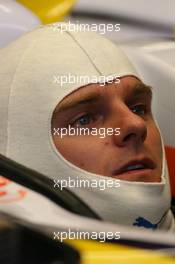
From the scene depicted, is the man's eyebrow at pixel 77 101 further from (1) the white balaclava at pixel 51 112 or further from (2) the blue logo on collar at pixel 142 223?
(2) the blue logo on collar at pixel 142 223

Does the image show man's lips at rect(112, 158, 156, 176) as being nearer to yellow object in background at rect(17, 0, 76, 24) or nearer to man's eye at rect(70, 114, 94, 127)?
man's eye at rect(70, 114, 94, 127)

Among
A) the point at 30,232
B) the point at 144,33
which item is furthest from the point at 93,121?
the point at 144,33

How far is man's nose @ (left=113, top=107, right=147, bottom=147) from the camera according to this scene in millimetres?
989

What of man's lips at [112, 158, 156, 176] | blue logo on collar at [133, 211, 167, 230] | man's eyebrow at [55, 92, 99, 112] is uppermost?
man's eyebrow at [55, 92, 99, 112]

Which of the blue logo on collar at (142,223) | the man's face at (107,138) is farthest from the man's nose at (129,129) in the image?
the blue logo on collar at (142,223)

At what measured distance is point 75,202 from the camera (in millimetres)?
→ 873

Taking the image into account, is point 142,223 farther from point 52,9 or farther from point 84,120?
point 52,9

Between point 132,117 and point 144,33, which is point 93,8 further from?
point 132,117

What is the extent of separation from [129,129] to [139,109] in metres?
0.10

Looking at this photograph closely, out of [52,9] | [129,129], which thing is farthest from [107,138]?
[52,9]

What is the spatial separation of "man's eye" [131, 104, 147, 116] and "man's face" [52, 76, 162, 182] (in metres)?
0.04

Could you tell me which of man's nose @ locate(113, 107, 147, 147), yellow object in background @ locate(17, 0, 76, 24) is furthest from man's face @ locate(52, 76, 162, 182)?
yellow object in background @ locate(17, 0, 76, 24)

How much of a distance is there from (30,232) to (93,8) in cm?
104

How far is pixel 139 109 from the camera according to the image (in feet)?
3.56
